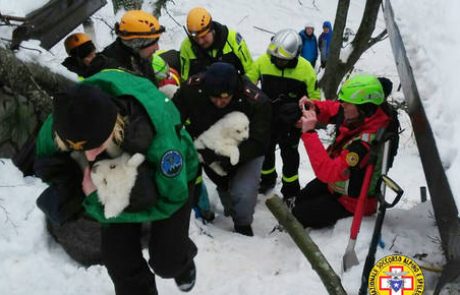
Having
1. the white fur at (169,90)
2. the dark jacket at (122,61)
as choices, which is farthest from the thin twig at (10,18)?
the white fur at (169,90)

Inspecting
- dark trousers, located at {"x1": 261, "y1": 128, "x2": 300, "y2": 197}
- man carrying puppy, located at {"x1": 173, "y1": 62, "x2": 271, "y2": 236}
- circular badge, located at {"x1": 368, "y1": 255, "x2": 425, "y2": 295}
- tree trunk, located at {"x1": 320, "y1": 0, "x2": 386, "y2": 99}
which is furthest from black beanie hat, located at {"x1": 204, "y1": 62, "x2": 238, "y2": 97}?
tree trunk, located at {"x1": 320, "y1": 0, "x2": 386, "y2": 99}

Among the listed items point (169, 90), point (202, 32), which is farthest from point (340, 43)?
point (169, 90)

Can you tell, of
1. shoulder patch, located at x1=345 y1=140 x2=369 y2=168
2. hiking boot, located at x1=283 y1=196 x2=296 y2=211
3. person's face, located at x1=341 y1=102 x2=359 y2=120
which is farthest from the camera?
hiking boot, located at x1=283 y1=196 x2=296 y2=211

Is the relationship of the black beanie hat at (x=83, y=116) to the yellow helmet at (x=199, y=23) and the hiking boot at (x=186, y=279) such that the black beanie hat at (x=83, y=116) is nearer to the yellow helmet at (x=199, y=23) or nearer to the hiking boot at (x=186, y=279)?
the hiking boot at (x=186, y=279)

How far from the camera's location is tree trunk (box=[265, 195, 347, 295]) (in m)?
2.97

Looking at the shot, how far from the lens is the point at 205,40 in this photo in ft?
18.7

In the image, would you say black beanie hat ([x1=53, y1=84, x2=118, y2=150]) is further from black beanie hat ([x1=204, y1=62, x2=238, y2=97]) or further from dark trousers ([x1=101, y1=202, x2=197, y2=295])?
black beanie hat ([x1=204, y1=62, x2=238, y2=97])

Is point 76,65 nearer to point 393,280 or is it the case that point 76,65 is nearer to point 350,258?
point 350,258

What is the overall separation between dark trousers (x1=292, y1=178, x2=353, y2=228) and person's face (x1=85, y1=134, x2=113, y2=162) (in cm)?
260

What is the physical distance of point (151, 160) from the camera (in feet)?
8.41

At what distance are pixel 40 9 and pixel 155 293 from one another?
3.51 m

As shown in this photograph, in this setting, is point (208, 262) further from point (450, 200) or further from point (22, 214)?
point (450, 200)

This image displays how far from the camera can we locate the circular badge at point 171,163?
2551mm

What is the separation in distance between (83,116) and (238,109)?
2554 millimetres
